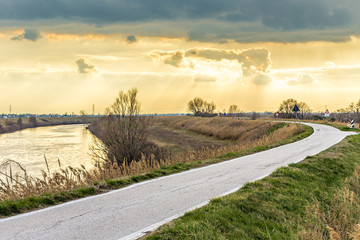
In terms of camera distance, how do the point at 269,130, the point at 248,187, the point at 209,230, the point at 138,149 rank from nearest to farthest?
the point at 209,230
the point at 248,187
the point at 138,149
the point at 269,130

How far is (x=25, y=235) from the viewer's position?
565 centimetres

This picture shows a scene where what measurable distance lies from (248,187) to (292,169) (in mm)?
3849

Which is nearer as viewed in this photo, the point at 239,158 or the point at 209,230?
the point at 209,230

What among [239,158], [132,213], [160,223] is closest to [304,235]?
[160,223]

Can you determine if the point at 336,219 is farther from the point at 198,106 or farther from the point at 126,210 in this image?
the point at 198,106

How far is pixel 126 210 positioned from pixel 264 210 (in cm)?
352

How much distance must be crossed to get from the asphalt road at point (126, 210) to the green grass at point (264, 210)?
1.59ft

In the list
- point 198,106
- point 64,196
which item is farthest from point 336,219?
point 198,106

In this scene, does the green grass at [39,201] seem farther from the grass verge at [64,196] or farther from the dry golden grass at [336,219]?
the dry golden grass at [336,219]

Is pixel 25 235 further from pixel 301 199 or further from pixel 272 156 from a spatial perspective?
pixel 272 156

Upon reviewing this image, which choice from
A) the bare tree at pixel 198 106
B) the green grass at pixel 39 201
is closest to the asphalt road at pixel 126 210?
the green grass at pixel 39 201

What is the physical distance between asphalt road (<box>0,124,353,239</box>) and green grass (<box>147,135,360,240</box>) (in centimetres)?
48

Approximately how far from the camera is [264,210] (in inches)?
314

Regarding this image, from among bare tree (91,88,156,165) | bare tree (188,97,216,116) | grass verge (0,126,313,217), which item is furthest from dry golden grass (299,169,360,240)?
bare tree (188,97,216,116)
